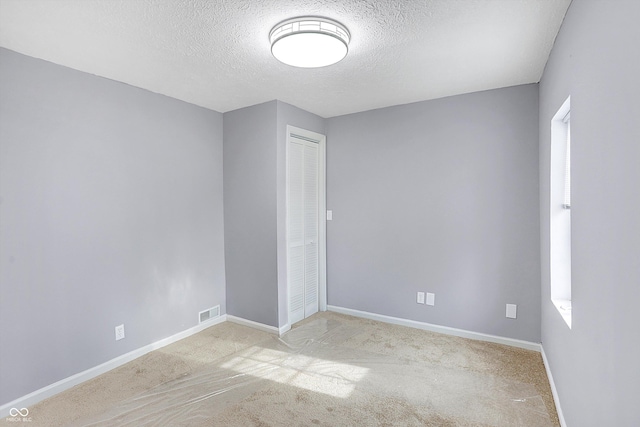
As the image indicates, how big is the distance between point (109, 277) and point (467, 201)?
10.6ft

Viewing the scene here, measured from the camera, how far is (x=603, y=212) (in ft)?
4.10

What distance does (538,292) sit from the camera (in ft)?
9.55

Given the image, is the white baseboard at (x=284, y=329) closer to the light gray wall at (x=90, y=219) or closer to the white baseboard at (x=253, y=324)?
the white baseboard at (x=253, y=324)

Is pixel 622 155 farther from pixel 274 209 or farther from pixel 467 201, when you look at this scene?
pixel 274 209

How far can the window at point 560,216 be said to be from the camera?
2240 millimetres

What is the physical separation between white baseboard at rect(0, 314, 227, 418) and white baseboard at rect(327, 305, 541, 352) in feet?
5.72

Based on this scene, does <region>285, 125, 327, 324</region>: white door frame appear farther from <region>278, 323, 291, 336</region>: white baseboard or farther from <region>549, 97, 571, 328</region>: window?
<region>549, 97, 571, 328</region>: window

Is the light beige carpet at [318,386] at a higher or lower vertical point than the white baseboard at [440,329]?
lower

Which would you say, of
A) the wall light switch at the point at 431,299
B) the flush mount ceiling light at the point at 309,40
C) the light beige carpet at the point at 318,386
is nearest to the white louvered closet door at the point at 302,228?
the light beige carpet at the point at 318,386

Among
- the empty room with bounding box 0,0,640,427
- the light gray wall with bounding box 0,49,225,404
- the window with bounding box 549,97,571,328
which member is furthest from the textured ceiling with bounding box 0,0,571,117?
the window with bounding box 549,97,571,328

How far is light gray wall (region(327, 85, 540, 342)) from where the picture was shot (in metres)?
2.97

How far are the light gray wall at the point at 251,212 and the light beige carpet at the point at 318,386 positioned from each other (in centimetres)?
49

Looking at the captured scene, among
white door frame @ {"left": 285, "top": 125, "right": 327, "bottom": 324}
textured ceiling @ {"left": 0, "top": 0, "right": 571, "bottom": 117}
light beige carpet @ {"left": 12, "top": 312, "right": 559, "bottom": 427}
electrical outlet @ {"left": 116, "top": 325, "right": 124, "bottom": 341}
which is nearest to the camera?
textured ceiling @ {"left": 0, "top": 0, "right": 571, "bottom": 117}

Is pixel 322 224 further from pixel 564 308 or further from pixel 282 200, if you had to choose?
pixel 564 308
